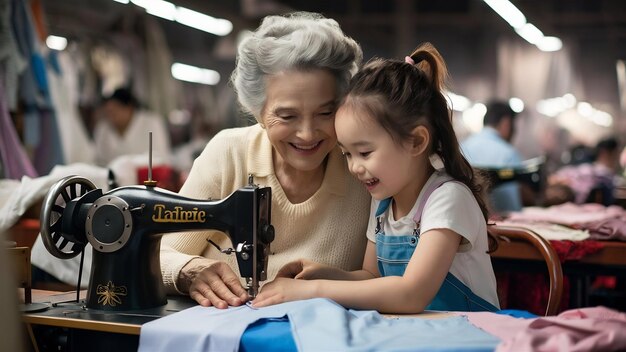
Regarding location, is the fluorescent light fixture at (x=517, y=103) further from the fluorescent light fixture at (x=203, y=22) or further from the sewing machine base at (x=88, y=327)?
the sewing machine base at (x=88, y=327)

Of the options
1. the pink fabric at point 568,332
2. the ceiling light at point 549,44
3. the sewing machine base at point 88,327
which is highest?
the ceiling light at point 549,44

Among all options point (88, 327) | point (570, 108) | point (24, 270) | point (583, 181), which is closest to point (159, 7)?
point (583, 181)

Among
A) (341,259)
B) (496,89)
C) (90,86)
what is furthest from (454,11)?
(341,259)

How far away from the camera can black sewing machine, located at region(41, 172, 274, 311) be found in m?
1.80

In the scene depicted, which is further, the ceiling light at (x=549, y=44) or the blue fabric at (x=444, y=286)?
the ceiling light at (x=549, y=44)

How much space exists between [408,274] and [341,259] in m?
0.46

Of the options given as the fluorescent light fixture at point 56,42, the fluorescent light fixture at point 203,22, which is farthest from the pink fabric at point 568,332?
the fluorescent light fixture at point 203,22

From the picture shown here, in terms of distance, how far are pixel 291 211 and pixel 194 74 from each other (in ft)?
30.4

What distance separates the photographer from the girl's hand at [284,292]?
1.70m

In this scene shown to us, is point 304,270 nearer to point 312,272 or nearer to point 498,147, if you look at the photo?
point 312,272

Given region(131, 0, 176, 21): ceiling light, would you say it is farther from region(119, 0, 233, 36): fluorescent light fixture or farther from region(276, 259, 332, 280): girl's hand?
region(276, 259, 332, 280): girl's hand

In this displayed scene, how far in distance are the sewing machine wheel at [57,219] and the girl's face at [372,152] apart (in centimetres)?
60

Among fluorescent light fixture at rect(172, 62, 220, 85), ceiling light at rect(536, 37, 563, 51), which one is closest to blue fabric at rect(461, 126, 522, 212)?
fluorescent light fixture at rect(172, 62, 220, 85)

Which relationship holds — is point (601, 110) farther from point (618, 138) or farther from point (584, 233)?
point (584, 233)
